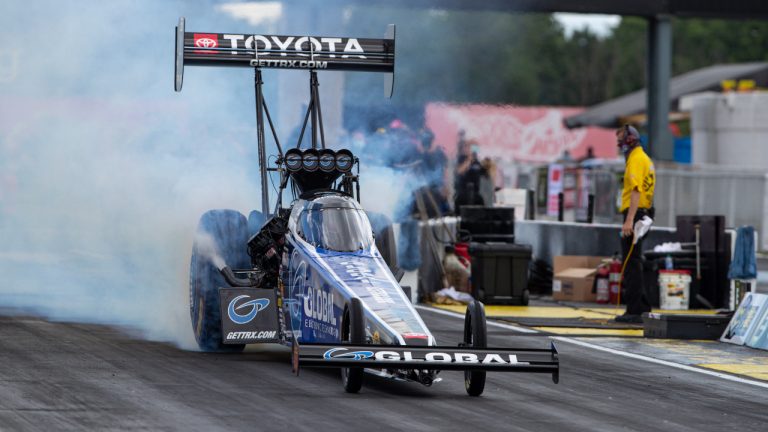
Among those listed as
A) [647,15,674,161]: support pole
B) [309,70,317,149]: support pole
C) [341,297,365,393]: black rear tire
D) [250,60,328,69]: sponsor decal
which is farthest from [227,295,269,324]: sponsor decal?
[647,15,674,161]: support pole

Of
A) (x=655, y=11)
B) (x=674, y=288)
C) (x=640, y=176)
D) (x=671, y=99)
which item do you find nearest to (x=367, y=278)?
(x=640, y=176)

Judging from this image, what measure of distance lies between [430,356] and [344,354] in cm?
58

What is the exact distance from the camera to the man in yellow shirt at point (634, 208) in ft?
51.1

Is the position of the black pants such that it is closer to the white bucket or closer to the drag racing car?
the white bucket

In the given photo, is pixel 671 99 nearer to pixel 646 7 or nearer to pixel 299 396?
pixel 646 7

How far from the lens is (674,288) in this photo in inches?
680

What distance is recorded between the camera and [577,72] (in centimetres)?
8512

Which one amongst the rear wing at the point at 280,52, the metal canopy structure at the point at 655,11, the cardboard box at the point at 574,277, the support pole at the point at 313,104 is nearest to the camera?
the rear wing at the point at 280,52

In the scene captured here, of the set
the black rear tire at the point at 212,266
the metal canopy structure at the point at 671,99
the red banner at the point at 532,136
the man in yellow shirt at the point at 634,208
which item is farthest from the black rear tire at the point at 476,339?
the red banner at the point at 532,136

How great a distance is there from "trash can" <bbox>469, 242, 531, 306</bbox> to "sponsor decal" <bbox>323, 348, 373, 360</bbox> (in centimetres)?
907

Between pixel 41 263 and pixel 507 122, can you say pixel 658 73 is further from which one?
pixel 507 122

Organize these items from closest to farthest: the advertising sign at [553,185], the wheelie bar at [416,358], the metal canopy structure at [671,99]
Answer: the wheelie bar at [416,358], the advertising sign at [553,185], the metal canopy structure at [671,99]

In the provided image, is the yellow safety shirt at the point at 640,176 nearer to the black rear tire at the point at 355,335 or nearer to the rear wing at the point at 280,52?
the rear wing at the point at 280,52

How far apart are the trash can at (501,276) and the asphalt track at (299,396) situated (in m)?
5.76
